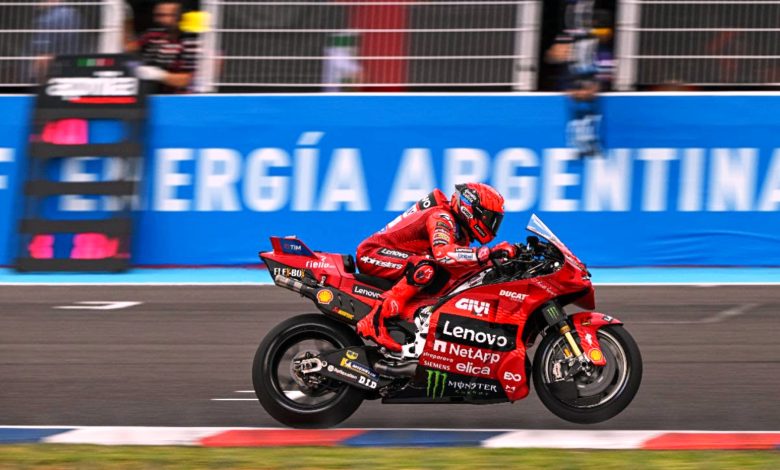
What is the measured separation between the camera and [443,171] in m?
13.7

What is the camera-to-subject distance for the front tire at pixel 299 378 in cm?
737

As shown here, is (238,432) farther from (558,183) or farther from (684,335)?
(558,183)

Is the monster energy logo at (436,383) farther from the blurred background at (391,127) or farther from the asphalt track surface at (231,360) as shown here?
the blurred background at (391,127)

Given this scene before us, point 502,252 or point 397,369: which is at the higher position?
point 502,252

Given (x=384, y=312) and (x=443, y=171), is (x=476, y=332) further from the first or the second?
(x=443, y=171)

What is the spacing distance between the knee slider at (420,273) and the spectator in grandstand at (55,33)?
8.31 meters

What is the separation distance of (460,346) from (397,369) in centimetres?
37

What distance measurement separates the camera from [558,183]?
44.3ft

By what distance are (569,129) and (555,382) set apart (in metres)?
6.56

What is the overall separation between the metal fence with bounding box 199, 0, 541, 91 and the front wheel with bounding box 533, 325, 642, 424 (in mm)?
7026

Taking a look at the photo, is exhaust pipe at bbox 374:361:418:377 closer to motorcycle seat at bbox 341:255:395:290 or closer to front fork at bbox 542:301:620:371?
motorcycle seat at bbox 341:255:395:290

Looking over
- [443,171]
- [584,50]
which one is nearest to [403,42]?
[443,171]

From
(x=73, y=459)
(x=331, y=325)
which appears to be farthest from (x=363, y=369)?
(x=73, y=459)

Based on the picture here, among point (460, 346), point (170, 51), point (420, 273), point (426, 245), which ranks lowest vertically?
→ point (460, 346)
